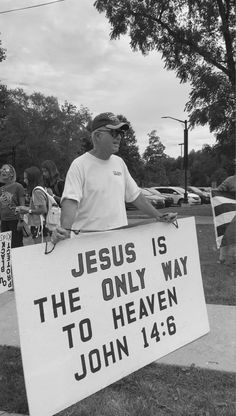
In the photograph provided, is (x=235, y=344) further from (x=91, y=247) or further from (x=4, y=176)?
(x=4, y=176)

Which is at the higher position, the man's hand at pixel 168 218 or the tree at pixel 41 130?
the tree at pixel 41 130

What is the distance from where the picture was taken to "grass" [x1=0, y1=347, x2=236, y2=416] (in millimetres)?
2809

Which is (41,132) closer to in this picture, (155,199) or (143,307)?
(155,199)

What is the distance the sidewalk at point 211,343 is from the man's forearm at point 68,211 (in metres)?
1.42

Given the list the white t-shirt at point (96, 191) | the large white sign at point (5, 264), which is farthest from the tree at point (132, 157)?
the white t-shirt at point (96, 191)

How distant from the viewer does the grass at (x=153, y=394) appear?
9.22ft

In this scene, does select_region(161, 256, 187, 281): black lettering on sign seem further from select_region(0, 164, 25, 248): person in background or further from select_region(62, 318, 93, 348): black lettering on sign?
select_region(0, 164, 25, 248): person in background

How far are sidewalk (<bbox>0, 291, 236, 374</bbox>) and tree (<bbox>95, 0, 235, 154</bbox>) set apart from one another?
12.5 m

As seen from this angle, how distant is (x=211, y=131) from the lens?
17.0 m

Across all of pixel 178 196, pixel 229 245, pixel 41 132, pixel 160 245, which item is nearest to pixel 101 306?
pixel 160 245

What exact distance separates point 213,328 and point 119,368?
6.34ft

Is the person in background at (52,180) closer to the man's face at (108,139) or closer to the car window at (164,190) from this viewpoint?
the man's face at (108,139)

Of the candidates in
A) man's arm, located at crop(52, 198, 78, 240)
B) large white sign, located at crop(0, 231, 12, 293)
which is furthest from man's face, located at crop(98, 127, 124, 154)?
large white sign, located at crop(0, 231, 12, 293)

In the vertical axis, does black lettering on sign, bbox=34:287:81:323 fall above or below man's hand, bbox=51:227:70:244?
below
